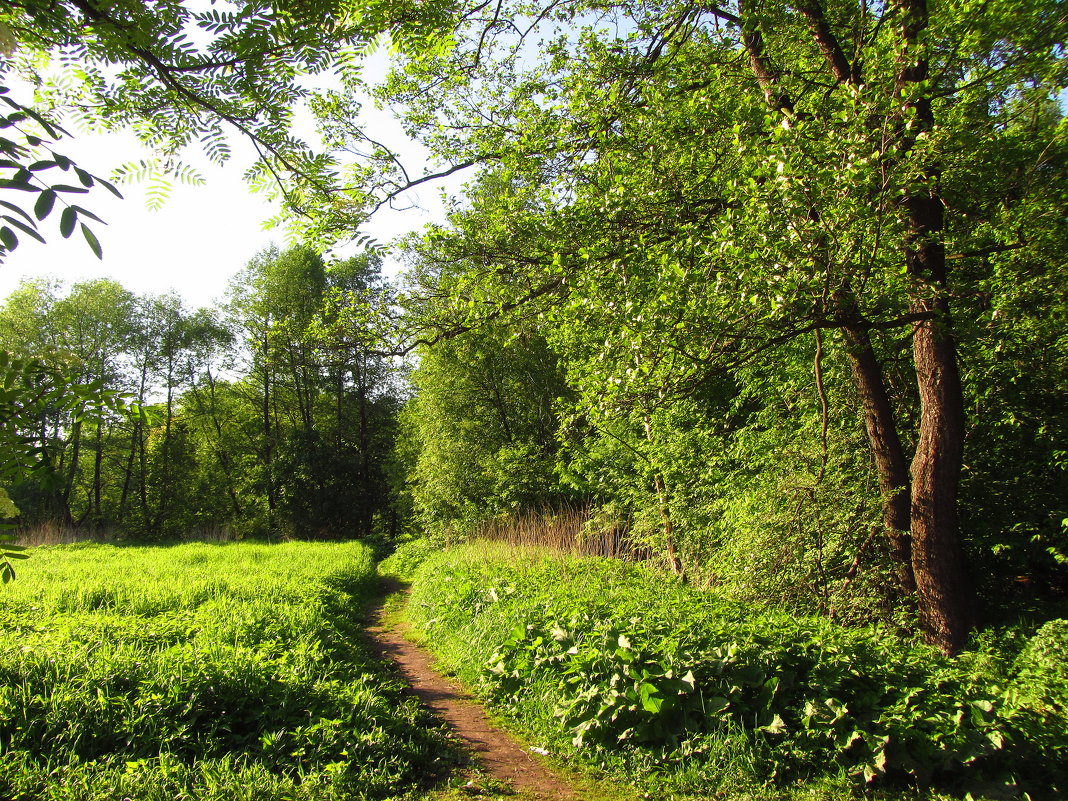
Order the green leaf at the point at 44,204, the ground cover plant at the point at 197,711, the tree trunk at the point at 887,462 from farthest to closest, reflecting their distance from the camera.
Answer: the tree trunk at the point at 887,462
the ground cover plant at the point at 197,711
the green leaf at the point at 44,204

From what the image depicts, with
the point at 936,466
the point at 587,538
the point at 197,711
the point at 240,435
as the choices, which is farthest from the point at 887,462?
the point at 240,435

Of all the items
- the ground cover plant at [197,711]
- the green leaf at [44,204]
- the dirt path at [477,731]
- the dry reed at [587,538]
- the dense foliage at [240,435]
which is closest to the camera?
the green leaf at [44,204]

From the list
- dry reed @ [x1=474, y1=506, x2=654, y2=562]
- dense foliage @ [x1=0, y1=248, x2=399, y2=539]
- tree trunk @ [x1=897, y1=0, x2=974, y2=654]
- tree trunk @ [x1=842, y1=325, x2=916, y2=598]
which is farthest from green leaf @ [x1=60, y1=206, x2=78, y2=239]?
dense foliage @ [x1=0, y1=248, x2=399, y2=539]

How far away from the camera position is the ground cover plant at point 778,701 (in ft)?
13.8

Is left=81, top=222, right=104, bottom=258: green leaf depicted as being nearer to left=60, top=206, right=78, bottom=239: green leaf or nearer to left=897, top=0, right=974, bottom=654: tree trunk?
left=60, top=206, right=78, bottom=239: green leaf

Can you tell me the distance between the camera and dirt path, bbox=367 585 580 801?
4723 millimetres

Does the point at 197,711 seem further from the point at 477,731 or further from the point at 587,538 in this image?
the point at 587,538

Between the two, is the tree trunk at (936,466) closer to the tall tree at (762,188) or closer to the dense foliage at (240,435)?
the tall tree at (762,188)

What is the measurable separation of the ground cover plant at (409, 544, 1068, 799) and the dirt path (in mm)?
286

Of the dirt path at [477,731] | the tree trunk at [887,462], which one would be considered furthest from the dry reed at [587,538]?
the tree trunk at [887,462]

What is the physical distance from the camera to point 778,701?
4805mm

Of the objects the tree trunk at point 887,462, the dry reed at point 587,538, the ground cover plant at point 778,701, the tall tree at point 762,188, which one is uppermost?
the tall tree at point 762,188

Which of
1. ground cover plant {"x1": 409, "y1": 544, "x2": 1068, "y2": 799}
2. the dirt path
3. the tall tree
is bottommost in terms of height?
the dirt path

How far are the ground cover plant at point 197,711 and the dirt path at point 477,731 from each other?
384 mm
